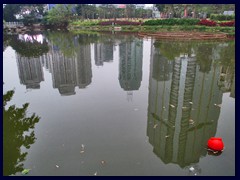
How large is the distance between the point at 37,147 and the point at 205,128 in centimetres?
358

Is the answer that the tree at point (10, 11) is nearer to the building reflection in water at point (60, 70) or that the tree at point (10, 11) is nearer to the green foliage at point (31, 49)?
the green foliage at point (31, 49)

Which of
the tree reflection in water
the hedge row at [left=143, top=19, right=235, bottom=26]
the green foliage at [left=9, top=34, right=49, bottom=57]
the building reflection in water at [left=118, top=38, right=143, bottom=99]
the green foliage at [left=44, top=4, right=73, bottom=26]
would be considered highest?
the green foliage at [left=44, top=4, right=73, bottom=26]

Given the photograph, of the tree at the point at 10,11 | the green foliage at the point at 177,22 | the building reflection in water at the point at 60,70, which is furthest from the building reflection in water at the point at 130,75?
the tree at the point at 10,11

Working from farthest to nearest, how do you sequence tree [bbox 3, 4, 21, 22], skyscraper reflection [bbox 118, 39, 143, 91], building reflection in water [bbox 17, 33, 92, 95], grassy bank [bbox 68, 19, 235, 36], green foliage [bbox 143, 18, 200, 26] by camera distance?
tree [bbox 3, 4, 21, 22] < green foliage [bbox 143, 18, 200, 26] < grassy bank [bbox 68, 19, 235, 36] < building reflection in water [bbox 17, 33, 92, 95] < skyscraper reflection [bbox 118, 39, 143, 91]

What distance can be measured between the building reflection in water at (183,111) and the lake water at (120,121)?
0.06ft

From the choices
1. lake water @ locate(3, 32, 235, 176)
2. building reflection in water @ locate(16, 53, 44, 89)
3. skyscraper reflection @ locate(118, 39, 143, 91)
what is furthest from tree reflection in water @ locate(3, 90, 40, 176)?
skyscraper reflection @ locate(118, 39, 143, 91)

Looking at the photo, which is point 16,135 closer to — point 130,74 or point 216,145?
point 216,145

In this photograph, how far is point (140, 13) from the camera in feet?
133

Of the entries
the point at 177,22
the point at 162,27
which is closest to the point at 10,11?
the point at 162,27

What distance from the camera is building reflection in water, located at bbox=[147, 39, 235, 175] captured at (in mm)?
4406

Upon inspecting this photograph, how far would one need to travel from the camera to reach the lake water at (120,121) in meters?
4.05

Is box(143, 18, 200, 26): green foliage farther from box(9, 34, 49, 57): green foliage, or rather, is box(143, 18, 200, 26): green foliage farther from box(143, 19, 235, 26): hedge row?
box(9, 34, 49, 57): green foliage

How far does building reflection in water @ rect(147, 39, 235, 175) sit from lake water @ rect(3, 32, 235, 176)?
0.06 feet

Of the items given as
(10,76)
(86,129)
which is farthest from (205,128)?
(10,76)
